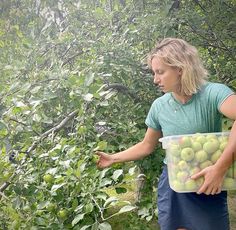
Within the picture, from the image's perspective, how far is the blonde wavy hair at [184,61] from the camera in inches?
60.1

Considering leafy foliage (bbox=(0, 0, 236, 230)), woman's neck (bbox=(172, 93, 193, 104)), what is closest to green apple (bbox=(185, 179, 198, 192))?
leafy foliage (bbox=(0, 0, 236, 230))

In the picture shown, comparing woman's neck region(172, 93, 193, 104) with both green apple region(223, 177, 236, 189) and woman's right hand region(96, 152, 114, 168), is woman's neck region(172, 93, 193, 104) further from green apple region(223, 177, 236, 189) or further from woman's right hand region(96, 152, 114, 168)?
woman's right hand region(96, 152, 114, 168)

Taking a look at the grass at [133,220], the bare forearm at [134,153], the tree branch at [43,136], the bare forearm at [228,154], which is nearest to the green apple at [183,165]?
the bare forearm at [228,154]

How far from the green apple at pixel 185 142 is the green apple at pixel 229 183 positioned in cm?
20

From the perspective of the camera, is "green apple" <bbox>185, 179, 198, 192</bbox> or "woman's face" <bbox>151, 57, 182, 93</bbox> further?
"woman's face" <bbox>151, 57, 182, 93</bbox>

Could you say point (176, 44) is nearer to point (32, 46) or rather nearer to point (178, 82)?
point (178, 82)

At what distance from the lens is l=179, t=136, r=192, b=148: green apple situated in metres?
1.42

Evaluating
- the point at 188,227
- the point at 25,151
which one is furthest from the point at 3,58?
the point at 188,227

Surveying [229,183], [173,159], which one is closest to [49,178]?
[173,159]

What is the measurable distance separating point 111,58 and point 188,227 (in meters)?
1.10

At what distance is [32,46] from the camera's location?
2291 mm

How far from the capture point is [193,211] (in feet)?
5.07

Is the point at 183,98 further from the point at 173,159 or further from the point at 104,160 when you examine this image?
the point at 104,160

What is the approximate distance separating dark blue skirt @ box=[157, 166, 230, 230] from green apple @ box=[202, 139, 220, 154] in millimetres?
217
